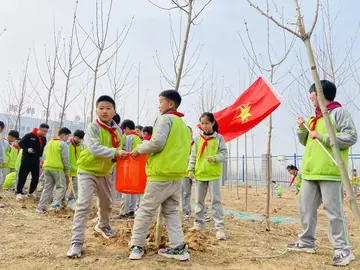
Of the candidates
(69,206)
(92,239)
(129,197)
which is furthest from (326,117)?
(69,206)

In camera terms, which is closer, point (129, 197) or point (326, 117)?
point (326, 117)

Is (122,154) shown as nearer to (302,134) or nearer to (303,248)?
(302,134)

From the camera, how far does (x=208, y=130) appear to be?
4.73 m

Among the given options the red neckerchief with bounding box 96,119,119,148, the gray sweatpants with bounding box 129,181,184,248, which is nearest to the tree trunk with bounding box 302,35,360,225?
the gray sweatpants with bounding box 129,181,184,248

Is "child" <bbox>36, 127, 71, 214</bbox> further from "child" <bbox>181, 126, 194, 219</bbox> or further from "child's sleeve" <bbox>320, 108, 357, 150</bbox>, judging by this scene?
"child's sleeve" <bbox>320, 108, 357, 150</bbox>

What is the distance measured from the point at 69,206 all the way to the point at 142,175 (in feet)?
13.5

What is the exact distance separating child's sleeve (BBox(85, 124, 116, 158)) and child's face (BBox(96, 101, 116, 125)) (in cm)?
13

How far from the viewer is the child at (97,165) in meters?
3.27

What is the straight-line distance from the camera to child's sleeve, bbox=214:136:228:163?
461 cm

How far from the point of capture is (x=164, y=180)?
10.6ft

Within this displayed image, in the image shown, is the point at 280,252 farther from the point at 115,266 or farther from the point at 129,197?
the point at 129,197

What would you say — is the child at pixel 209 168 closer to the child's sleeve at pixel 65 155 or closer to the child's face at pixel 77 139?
the child's sleeve at pixel 65 155

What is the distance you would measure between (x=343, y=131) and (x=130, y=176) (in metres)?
2.22

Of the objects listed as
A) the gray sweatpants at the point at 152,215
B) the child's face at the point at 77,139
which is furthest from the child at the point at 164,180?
the child's face at the point at 77,139
